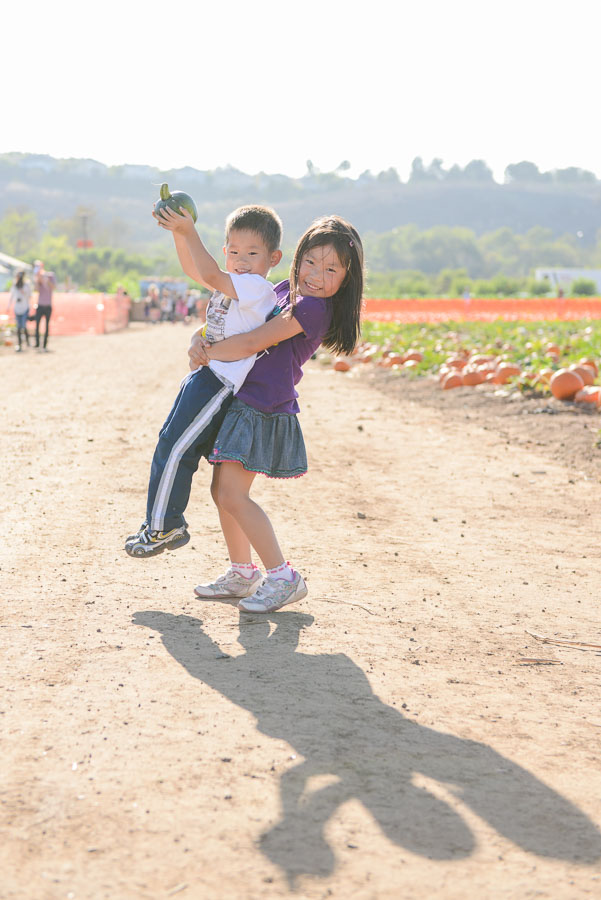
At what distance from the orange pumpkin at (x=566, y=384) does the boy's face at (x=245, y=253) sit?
25.7ft

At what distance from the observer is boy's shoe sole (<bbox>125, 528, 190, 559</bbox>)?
13.1 feet

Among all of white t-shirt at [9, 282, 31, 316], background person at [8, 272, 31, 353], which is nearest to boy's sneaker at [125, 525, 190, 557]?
background person at [8, 272, 31, 353]

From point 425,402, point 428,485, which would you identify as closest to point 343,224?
point 428,485

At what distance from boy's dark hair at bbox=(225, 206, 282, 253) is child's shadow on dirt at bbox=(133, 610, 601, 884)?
4.98 ft

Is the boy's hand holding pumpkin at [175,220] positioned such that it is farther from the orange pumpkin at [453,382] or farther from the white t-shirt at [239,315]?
the orange pumpkin at [453,382]

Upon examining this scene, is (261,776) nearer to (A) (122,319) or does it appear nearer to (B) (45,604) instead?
(B) (45,604)

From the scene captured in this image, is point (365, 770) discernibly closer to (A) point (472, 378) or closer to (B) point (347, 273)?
(B) point (347, 273)

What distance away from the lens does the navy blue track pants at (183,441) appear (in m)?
3.90

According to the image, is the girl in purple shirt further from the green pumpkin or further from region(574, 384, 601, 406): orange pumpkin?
region(574, 384, 601, 406): orange pumpkin

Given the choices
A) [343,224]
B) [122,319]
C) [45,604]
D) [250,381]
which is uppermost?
[343,224]

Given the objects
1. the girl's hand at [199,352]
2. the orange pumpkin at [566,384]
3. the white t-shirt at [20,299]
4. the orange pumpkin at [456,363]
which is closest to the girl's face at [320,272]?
the girl's hand at [199,352]

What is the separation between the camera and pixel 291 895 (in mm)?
2084

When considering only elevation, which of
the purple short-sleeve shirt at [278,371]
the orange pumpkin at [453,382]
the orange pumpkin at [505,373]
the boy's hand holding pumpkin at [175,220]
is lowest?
the orange pumpkin at [453,382]

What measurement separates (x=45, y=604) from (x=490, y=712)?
182 cm
